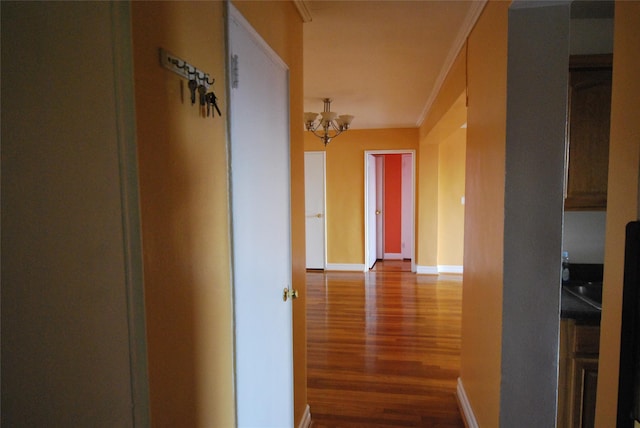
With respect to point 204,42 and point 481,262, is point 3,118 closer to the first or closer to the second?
point 204,42

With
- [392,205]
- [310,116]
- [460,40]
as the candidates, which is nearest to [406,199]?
[392,205]

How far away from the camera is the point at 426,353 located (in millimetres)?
3088

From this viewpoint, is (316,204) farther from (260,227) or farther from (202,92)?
(202,92)

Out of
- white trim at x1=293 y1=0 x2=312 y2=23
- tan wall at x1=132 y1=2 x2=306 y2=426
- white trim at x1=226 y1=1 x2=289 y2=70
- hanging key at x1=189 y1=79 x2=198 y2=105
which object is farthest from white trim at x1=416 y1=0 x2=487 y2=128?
hanging key at x1=189 y1=79 x2=198 y2=105

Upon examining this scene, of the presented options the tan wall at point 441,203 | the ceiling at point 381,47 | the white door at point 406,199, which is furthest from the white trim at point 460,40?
the white door at point 406,199

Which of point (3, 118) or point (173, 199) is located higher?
point (3, 118)

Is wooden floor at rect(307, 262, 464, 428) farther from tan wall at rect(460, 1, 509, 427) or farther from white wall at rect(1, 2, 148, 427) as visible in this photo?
Result: white wall at rect(1, 2, 148, 427)

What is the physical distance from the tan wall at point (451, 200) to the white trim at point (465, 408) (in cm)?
381

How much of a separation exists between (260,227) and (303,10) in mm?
1315

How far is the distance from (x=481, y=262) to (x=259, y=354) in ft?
4.12

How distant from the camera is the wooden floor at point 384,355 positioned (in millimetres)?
2295

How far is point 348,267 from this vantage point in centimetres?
629

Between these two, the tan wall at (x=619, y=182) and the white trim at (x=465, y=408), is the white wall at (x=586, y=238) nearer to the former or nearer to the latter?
the white trim at (x=465, y=408)

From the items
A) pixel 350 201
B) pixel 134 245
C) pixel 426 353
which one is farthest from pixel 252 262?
pixel 350 201
